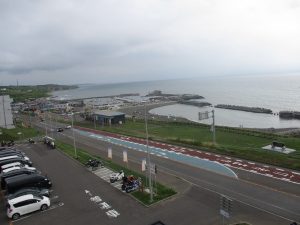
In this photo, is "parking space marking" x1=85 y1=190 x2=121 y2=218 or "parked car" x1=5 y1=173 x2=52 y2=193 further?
"parked car" x1=5 y1=173 x2=52 y2=193

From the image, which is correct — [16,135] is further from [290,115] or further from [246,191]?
[290,115]

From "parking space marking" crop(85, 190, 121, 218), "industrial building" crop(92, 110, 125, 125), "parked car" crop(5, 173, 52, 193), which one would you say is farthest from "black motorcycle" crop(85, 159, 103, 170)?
"industrial building" crop(92, 110, 125, 125)

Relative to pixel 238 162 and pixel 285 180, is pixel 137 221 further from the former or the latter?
pixel 238 162

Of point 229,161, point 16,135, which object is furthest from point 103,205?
point 16,135

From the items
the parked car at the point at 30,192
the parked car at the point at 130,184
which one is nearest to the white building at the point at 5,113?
the parked car at the point at 30,192

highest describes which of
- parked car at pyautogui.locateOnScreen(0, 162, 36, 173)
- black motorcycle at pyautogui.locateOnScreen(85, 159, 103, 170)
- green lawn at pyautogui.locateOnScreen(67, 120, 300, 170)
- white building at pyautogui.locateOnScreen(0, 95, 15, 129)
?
white building at pyautogui.locateOnScreen(0, 95, 15, 129)

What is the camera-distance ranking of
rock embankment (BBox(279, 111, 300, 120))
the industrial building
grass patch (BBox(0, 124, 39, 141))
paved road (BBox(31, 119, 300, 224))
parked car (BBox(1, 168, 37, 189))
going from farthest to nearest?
rock embankment (BBox(279, 111, 300, 120)) → the industrial building → grass patch (BBox(0, 124, 39, 141)) → parked car (BBox(1, 168, 37, 189)) → paved road (BBox(31, 119, 300, 224))

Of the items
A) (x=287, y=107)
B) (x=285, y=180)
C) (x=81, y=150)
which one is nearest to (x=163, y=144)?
(x=81, y=150)

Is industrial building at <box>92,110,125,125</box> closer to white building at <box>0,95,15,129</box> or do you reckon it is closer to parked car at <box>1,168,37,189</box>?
white building at <box>0,95,15,129</box>
